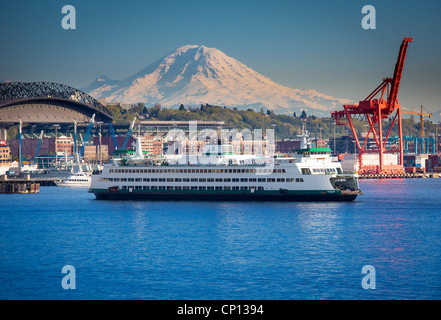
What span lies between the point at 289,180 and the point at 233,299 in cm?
4068

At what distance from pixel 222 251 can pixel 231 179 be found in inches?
1203

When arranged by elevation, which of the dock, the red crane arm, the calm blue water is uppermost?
the red crane arm

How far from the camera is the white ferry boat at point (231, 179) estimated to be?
72.1 metres

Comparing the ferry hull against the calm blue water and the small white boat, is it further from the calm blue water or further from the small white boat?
the small white boat

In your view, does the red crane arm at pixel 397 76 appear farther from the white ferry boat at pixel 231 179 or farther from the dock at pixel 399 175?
the white ferry boat at pixel 231 179

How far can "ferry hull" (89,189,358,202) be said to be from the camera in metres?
71.9

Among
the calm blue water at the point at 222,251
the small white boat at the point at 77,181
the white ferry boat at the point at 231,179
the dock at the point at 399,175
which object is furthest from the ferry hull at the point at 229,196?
the dock at the point at 399,175

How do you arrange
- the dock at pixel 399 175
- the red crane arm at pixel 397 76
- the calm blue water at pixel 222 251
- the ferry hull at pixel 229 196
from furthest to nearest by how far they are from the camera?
the dock at pixel 399 175 < the red crane arm at pixel 397 76 < the ferry hull at pixel 229 196 < the calm blue water at pixel 222 251

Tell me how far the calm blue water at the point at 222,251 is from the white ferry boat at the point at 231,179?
8.06 ft

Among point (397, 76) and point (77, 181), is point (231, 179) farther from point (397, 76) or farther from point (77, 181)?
point (397, 76)

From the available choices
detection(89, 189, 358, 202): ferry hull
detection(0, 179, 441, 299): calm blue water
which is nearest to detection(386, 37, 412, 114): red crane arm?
detection(0, 179, 441, 299): calm blue water
